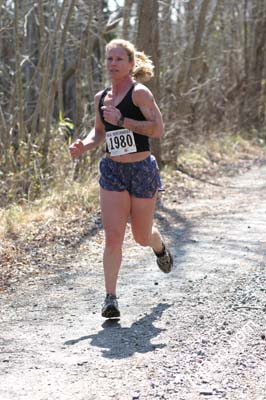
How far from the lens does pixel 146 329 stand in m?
5.17

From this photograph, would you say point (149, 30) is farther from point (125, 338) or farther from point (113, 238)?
point (125, 338)

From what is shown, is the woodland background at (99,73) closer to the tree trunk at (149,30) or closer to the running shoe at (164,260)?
the tree trunk at (149,30)

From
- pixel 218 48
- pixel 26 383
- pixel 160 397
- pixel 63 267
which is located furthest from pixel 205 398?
pixel 218 48

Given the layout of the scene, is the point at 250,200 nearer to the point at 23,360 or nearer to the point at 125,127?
the point at 125,127

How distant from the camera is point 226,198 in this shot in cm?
1136

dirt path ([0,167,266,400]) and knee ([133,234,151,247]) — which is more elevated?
knee ([133,234,151,247])

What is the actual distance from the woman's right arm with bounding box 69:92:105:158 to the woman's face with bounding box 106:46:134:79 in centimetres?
26

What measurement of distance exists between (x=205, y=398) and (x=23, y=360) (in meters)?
1.21

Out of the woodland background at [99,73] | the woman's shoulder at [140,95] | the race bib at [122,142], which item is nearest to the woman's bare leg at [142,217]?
the race bib at [122,142]

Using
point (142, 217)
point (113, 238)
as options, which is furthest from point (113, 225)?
point (142, 217)

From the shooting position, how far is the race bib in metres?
5.33

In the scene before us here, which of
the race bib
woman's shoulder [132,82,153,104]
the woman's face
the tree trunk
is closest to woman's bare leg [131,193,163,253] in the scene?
the race bib

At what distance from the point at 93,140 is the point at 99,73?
9.93 meters

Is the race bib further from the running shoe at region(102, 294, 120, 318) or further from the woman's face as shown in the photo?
the running shoe at region(102, 294, 120, 318)
